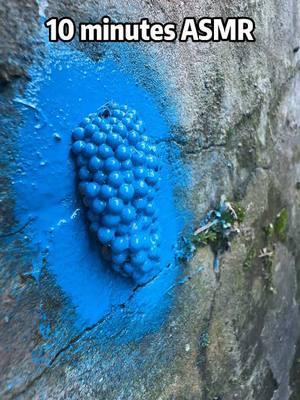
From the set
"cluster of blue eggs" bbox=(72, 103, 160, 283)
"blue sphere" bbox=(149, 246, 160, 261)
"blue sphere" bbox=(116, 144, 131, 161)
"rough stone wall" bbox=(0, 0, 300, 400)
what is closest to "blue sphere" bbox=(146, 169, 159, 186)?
"cluster of blue eggs" bbox=(72, 103, 160, 283)

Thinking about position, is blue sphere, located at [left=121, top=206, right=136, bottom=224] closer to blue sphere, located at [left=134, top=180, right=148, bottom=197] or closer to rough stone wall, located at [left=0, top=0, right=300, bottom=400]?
blue sphere, located at [left=134, top=180, right=148, bottom=197]

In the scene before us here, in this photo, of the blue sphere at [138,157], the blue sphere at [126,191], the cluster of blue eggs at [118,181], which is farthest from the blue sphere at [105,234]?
the blue sphere at [138,157]

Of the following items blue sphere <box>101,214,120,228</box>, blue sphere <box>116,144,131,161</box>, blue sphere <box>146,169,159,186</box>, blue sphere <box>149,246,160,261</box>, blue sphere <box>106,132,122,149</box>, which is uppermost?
blue sphere <box>106,132,122,149</box>

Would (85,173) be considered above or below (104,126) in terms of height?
below

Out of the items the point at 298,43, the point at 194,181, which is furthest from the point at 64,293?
the point at 298,43

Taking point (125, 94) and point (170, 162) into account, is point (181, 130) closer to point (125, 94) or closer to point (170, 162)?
point (170, 162)

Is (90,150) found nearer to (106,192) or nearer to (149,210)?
(106,192)

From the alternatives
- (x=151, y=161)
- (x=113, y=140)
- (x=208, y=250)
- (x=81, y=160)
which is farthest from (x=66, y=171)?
(x=208, y=250)
